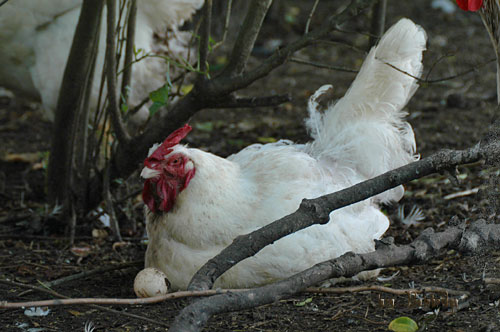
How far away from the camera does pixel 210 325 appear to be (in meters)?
2.52

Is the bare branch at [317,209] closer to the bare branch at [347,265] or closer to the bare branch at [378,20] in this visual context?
the bare branch at [347,265]

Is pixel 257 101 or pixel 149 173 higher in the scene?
pixel 257 101

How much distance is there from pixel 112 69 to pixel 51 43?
4.42ft

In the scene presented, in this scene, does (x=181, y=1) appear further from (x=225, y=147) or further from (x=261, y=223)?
(x=261, y=223)

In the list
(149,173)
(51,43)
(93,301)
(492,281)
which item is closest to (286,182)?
(149,173)

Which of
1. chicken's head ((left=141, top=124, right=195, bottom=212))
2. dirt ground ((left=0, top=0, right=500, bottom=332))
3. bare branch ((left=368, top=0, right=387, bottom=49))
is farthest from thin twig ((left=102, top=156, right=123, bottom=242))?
bare branch ((left=368, top=0, right=387, bottom=49))

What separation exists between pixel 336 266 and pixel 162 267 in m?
0.99

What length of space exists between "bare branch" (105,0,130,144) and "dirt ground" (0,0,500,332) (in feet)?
2.11

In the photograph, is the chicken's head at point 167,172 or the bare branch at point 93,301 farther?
the chicken's head at point 167,172

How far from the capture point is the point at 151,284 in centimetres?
280

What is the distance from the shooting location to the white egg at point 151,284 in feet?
9.16

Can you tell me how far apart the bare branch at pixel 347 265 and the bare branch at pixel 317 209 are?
0.16 meters

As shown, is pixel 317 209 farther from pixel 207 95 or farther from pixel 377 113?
pixel 207 95

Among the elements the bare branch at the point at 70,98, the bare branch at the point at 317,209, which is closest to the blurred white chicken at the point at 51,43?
the bare branch at the point at 70,98
